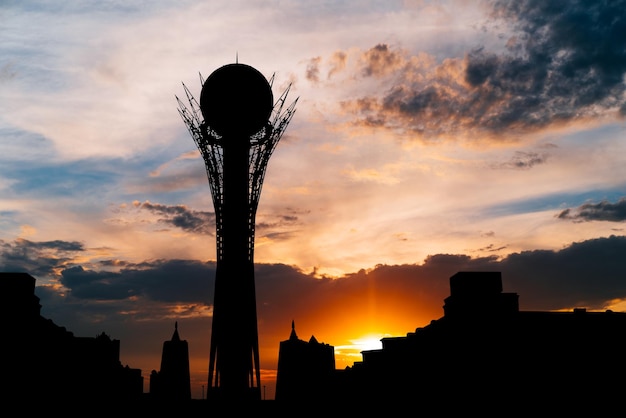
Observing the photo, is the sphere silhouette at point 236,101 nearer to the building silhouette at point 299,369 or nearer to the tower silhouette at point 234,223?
the tower silhouette at point 234,223

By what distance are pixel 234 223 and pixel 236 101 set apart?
51.9ft

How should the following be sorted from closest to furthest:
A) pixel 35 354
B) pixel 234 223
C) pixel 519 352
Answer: pixel 519 352, pixel 35 354, pixel 234 223

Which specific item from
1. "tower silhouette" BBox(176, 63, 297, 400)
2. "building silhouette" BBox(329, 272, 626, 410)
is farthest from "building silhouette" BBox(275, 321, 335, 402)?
"building silhouette" BBox(329, 272, 626, 410)

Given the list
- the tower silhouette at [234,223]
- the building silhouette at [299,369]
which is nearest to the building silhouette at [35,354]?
the tower silhouette at [234,223]

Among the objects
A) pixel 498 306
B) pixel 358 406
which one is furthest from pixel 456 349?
pixel 358 406

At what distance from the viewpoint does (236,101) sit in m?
86.7

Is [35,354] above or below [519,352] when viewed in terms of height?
above

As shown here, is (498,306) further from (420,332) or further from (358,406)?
(358,406)

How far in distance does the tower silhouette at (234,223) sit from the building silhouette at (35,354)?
54.9ft

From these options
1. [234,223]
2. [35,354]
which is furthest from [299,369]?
[35,354]

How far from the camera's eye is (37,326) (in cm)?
5438

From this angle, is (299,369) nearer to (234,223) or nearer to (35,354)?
(234,223)

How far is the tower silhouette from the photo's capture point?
80.7 meters

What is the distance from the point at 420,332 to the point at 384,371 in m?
10.7
